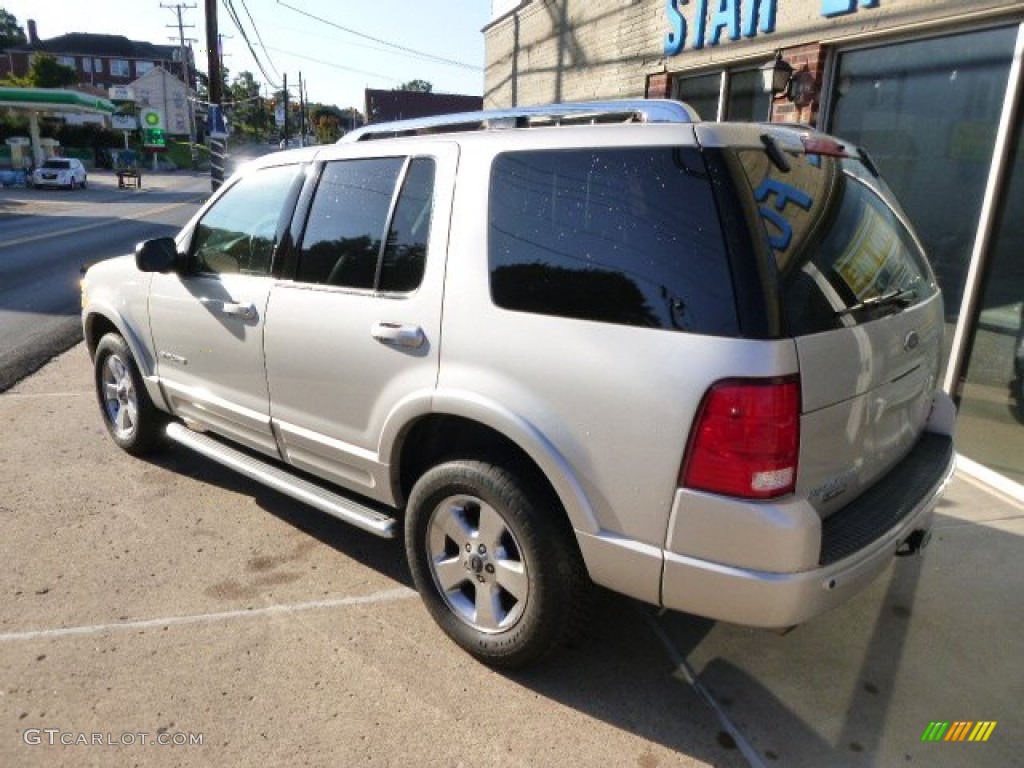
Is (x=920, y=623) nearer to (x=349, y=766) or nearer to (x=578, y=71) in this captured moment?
(x=349, y=766)

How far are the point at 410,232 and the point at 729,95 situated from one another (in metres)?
5.61

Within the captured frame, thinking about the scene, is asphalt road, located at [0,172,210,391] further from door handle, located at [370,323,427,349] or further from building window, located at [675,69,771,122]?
building window, located at [675,69,771,122]

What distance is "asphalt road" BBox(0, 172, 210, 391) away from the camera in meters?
8.21

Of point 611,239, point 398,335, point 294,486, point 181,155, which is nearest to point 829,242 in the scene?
point 611,239

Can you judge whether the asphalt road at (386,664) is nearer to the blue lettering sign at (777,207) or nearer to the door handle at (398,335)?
the door handle at (398,335)

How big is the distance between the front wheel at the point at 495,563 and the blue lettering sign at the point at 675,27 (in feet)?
21.5

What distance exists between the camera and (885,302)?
2549 millimetres

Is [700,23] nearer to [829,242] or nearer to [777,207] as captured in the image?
[829,242]

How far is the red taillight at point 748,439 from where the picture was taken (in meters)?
2.09

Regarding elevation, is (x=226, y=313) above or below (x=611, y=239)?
below

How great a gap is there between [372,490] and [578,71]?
8.55 meters

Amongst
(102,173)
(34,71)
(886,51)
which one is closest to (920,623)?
(886,51)

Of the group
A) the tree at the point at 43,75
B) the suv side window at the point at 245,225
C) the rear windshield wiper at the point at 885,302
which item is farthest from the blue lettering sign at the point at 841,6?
the tree at the point at 43,75

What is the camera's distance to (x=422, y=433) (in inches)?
120
